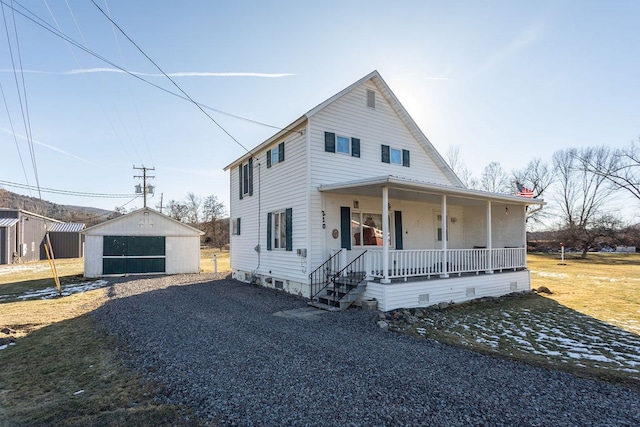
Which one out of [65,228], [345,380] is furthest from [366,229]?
[65,228]

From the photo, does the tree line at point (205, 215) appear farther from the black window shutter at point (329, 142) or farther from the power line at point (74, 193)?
the black window shutter at point (329, 142)

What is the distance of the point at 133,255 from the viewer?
18.4 metres

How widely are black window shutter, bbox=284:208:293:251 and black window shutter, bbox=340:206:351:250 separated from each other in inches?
65.9

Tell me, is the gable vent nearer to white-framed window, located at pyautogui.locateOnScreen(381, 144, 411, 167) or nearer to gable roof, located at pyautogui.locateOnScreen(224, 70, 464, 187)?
gable roof, located at pyautogui.locateOnScreen(224, 70, 464, 187)

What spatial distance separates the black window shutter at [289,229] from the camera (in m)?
11.2

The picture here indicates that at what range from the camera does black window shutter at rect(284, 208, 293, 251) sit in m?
11.2

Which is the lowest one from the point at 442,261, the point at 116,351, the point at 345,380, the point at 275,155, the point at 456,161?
the point at 116,351

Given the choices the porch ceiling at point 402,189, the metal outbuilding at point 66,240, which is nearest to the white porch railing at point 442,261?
the porch ceiling at point 402,189

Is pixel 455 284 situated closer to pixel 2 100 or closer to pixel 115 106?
pixel 115 106

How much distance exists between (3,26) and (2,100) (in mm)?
1837

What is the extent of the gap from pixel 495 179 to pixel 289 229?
3884 cm

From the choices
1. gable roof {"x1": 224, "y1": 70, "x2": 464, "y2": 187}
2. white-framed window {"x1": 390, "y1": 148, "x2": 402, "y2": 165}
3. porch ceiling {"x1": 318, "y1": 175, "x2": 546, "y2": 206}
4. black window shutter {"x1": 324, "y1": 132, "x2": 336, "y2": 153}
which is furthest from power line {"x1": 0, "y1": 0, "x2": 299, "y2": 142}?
white-framed window {"x1": 390, "y1": 148, "x2": 402, "y2": 165}

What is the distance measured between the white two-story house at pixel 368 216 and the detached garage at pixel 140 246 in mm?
6468

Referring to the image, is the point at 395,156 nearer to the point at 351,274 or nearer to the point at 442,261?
the point at 442,261
